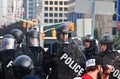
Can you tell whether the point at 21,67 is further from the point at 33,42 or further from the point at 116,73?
the point at 116,73

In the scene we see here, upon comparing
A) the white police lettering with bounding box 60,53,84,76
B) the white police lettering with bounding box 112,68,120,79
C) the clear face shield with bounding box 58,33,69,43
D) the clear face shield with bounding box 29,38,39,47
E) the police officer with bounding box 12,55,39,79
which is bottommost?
the white police lettering with bounding box 112,68,120,79

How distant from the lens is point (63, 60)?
743 centimetres

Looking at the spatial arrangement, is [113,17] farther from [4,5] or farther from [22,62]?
[22,62]

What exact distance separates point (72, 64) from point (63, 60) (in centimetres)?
15

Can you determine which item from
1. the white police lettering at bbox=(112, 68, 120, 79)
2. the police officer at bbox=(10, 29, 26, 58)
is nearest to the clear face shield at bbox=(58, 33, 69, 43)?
the police officer at bbox=(10, 29, 26, 58)

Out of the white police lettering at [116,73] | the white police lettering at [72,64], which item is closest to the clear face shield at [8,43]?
the white police lettering at [72,64]

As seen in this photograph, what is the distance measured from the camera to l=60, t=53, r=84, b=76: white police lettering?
740cm

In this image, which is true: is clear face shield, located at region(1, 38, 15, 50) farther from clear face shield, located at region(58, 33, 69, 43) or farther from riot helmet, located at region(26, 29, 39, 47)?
clear face shield, located at region(58, 33, 69, 43)

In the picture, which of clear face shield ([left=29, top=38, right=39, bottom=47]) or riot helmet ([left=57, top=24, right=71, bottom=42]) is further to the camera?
clear face shield ([left=29, top=38, right=39, bottom=47])

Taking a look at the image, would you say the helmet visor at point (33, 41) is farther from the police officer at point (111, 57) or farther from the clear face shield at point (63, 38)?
the police officer at point (111, 57)

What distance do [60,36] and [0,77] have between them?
3.75ft

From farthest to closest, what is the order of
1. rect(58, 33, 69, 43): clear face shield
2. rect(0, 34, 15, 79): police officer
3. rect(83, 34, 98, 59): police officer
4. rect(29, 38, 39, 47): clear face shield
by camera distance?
rect(83, 34, 98, 59): police officer, rect(29, 38, 39, 47): clear face shield, rect(58, 33, 69, 43): clear face shield, rect(0, 34, 15, 79): police officer

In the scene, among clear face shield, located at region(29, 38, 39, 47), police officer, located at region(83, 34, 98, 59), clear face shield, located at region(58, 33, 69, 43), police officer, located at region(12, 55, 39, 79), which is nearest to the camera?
police officer, located at region(12, 55, 39, 79)

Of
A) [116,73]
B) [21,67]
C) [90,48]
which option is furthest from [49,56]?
[21,67]
